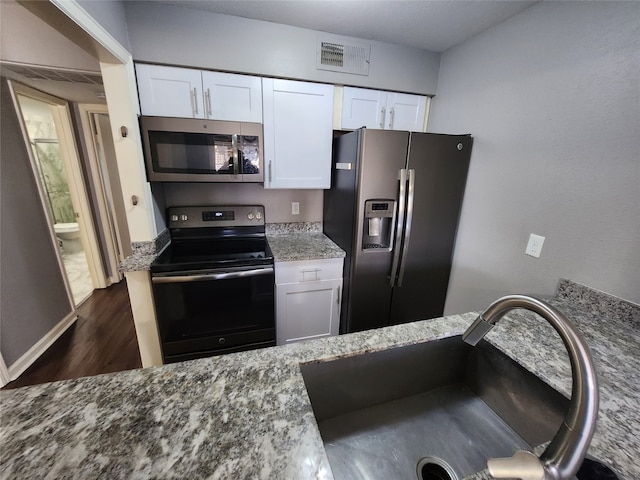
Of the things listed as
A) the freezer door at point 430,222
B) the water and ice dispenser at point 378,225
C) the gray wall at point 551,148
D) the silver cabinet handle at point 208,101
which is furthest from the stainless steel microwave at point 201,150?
the gray wall at point 551,148

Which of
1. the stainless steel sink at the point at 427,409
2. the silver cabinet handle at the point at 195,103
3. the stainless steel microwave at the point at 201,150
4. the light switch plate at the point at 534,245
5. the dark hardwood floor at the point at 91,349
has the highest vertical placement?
the silver cabinet handle at the point at 195,103

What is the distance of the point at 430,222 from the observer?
1878 mm

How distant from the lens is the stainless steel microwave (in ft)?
5.37

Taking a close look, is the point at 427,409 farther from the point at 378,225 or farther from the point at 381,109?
the point at 381,109

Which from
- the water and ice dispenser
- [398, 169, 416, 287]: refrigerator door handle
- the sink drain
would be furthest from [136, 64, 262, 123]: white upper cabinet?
the sink drain

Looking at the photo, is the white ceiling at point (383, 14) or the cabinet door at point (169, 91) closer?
the white ceiling at point (383, 14)

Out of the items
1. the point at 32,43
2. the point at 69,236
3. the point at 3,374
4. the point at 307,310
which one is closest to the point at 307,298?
the point at 307,310

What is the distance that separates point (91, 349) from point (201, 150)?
6.37ft

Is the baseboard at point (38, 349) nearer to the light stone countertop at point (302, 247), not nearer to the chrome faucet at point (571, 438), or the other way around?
the light stone countertop at point (302, 247)

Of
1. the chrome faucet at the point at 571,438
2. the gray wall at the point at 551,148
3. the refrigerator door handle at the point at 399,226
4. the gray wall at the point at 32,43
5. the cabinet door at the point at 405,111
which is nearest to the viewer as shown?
the chrome faucet at the point at 571,438

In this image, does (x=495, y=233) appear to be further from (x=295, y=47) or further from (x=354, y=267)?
(x=295, y=47)

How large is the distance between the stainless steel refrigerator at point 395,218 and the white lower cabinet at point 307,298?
95mm

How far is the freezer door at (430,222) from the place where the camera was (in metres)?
1.74

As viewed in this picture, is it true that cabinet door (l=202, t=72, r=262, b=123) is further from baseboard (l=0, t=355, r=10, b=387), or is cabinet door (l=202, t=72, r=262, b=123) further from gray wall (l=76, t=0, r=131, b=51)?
baseboard (l=0, t=355, r=10, b=387)
